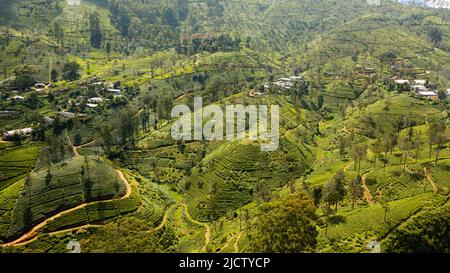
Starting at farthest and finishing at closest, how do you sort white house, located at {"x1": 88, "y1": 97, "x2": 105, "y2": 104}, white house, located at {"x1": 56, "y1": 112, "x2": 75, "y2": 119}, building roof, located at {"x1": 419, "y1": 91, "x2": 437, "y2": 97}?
building roof, located at {"x1": 419, "y1": 91, "x2": 437, "y2": 97} < white house, located at {"x1": 88, "y1": 97, "x2": 105, "y2": 104} < white house, located at {"x1": 56, "y1": 112, "x2": 75, "y2": 119}

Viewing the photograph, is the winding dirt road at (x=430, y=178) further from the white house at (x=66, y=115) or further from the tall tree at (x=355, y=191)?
the white house at (x=66, y=115)

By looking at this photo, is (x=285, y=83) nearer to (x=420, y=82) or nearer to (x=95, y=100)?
(x=420, y=82)

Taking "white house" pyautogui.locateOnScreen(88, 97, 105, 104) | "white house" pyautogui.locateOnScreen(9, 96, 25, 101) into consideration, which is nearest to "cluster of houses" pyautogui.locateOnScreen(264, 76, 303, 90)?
"white house" pyautogui.locateOnScreen(88, 97, 105, 104)

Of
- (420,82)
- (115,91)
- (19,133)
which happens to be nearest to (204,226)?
(19,133)

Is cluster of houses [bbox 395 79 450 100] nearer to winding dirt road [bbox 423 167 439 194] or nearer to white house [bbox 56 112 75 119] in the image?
winding dirt road [bbox 423 167 439 194]

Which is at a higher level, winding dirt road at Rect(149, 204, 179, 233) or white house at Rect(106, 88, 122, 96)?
white house at Rect(106, 88, 122, 96)

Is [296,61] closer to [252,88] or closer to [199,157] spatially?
[252,88]

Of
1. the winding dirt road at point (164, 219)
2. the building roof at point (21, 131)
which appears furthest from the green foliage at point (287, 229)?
the building roof at point (21, 131)

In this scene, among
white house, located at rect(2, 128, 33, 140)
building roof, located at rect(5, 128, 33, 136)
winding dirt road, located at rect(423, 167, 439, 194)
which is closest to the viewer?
winding dirt road, located at rect(423, 167, 439, 194)
